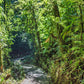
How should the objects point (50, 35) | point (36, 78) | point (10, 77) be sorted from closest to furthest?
point (50, 35) < point (10, 77) < point (36, 78)

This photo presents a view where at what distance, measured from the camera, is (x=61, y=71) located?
5434 millimetres

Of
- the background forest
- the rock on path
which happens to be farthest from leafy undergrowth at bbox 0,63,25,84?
the background forest

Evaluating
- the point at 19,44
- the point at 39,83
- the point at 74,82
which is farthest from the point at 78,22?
the point at 19,44

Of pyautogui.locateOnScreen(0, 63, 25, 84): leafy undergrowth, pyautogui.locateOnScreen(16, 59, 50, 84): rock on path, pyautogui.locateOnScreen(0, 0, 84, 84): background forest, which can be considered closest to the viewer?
pyautogui.locateOnScreen(0, 0, 84, 84): background forest

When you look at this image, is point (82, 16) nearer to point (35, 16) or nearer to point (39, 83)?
point (39, 83)

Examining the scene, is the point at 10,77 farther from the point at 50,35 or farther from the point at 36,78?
the point at 50,35

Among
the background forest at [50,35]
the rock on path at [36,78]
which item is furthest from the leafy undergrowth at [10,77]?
the background forest at [50,35]

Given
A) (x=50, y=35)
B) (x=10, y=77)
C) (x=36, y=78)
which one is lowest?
(x=36, y=78)

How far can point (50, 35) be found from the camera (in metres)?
5.88

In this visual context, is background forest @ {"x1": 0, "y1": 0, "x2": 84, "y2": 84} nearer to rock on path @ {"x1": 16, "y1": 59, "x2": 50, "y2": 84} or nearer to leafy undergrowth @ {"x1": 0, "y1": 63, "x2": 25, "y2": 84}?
rock on path @ {"x1": 16, "y1": 59, "x2": 50, "y2": 84}

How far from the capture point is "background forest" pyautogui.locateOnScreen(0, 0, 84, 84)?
3.63 metres

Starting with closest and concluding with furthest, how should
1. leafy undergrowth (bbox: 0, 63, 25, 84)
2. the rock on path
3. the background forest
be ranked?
the background forest → leafy undergrowth (bbox: 0, 63, 25, 84) → the rock on path

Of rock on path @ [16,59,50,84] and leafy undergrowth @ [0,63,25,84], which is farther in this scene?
rock on path @ [16,59,50,84]

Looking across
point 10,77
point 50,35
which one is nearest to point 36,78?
point 10,77
